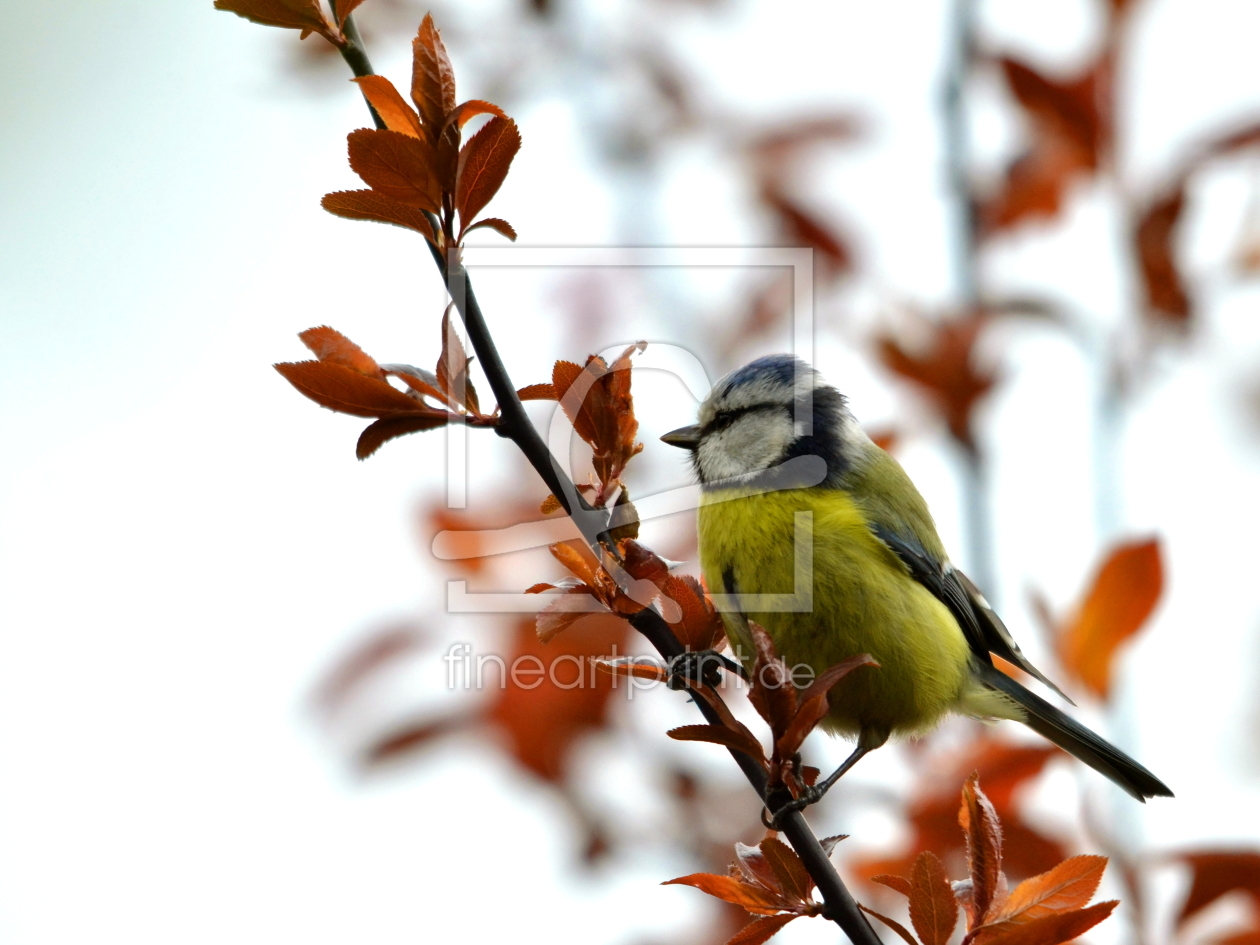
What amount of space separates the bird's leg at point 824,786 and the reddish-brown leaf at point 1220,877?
714mm

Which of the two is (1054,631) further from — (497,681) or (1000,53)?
(1000,53)

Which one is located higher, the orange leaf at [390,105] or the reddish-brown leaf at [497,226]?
the orange leaf at [390,105]

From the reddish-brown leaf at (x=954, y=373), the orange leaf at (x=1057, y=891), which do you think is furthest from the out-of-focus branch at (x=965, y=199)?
the orange leaf at (x=1057, y=891)

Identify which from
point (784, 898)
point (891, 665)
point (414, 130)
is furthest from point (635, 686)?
point (414, 130)

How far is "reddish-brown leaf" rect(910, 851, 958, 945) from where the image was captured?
169 centimetres

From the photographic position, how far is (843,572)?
2850 mm

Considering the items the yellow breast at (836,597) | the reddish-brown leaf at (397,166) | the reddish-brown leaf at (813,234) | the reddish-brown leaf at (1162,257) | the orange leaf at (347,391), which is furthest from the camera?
the reddish-brown leaf at (813,234)

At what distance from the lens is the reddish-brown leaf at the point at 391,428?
1.65 meters

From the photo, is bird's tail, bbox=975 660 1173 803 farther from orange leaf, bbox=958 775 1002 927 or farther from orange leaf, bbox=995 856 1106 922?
orange leaf, bbox=958 775 1002 927

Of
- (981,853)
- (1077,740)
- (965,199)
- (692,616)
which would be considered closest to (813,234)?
(965,199)

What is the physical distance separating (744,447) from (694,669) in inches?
57.2

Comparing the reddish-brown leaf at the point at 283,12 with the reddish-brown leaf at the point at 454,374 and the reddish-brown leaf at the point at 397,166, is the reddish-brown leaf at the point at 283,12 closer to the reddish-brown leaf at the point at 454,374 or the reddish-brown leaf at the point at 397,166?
Result: the reddish-brown leaf at the point at 397,166

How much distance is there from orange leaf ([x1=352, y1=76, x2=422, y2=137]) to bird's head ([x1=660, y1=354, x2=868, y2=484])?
5.69 ft

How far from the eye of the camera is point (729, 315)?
3764 millimetres
